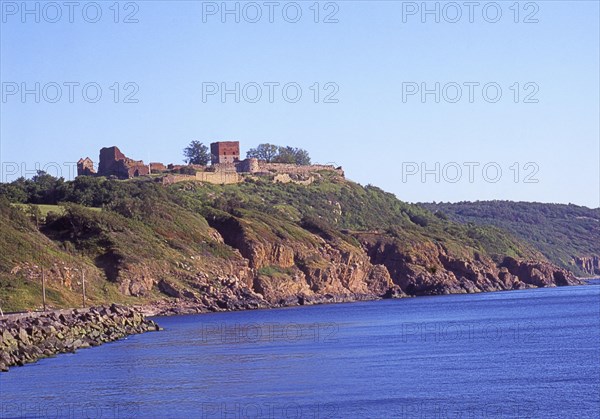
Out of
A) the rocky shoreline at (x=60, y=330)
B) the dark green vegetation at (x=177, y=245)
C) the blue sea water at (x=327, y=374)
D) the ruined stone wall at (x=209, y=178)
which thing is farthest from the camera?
the ruined stone wall at (x=209, y=178)

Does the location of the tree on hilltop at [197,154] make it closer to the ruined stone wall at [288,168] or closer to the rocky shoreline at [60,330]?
the ruined stone wall at [288,168]

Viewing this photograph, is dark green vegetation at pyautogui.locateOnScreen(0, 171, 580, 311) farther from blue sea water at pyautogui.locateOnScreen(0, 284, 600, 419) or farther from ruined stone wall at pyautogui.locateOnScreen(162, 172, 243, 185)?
blue sea water at pyautogui.locateOnScreen(0, 284, 600, 419)

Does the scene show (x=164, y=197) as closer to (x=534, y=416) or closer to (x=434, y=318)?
(x=434, y=318)

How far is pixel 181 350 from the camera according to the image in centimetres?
5750

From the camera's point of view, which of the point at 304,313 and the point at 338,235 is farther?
the point at 338,235

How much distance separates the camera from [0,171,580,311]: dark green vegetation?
292 ft

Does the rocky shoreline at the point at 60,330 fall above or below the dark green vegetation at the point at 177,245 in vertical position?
below

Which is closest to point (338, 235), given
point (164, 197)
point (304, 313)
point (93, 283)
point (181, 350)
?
point (164, 197)

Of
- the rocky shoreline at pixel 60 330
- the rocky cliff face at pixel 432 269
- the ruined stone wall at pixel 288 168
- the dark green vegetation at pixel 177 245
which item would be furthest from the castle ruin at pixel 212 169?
the rocky shoreline at pixel 60 330

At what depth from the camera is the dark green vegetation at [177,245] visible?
8900cm

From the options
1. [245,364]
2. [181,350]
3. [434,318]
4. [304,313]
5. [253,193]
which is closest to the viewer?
[245,364]

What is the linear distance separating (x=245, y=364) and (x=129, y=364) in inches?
223

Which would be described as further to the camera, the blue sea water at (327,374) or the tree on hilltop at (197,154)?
the tree on hilltop at (197,154)

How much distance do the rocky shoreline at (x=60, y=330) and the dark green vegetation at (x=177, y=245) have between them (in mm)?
8447
